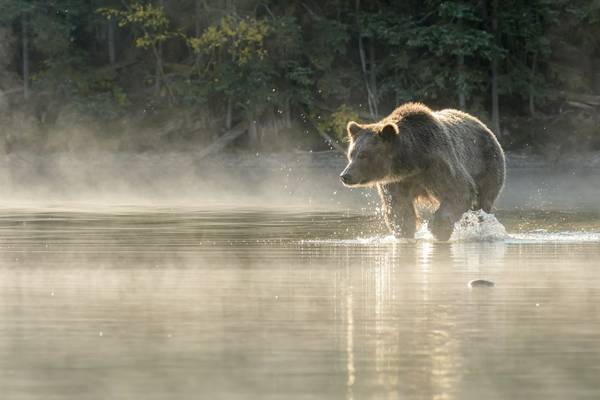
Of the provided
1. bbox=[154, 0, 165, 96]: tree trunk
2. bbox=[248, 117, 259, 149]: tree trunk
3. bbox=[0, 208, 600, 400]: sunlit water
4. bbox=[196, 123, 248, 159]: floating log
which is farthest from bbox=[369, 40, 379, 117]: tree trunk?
bbox=[0, 208, 600, 400]: sunlit water

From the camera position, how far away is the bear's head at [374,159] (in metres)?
16.8

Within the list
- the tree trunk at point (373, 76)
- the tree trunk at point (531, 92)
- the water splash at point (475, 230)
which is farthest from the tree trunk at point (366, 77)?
the water splash at point (475, 230)

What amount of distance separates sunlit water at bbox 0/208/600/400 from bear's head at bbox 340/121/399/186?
63 cm

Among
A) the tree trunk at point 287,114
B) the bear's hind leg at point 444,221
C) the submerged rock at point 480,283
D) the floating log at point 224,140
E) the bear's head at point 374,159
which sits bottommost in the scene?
the floating log at point 224,140

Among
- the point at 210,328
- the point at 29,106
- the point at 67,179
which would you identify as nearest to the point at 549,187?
the point at 67,179

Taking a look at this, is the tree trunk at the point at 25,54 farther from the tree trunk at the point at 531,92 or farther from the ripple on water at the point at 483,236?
the ripple on water at the point at 483,236

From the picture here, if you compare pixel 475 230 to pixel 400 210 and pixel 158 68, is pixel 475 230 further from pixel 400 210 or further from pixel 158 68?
pixel 158 68

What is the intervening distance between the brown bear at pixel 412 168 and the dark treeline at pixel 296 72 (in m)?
21.2

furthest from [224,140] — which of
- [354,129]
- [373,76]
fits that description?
[354,129]

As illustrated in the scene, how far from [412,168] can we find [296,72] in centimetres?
2296

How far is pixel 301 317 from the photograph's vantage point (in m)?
9.64

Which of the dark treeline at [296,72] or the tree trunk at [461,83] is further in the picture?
the dark treeline at [296,72]

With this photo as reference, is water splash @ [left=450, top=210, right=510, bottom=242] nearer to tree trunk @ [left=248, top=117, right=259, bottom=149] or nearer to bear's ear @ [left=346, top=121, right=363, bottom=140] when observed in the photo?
bear's ear @ [left=346, top=121, right=363, bottom=140]

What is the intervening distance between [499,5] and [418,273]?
28.5m
